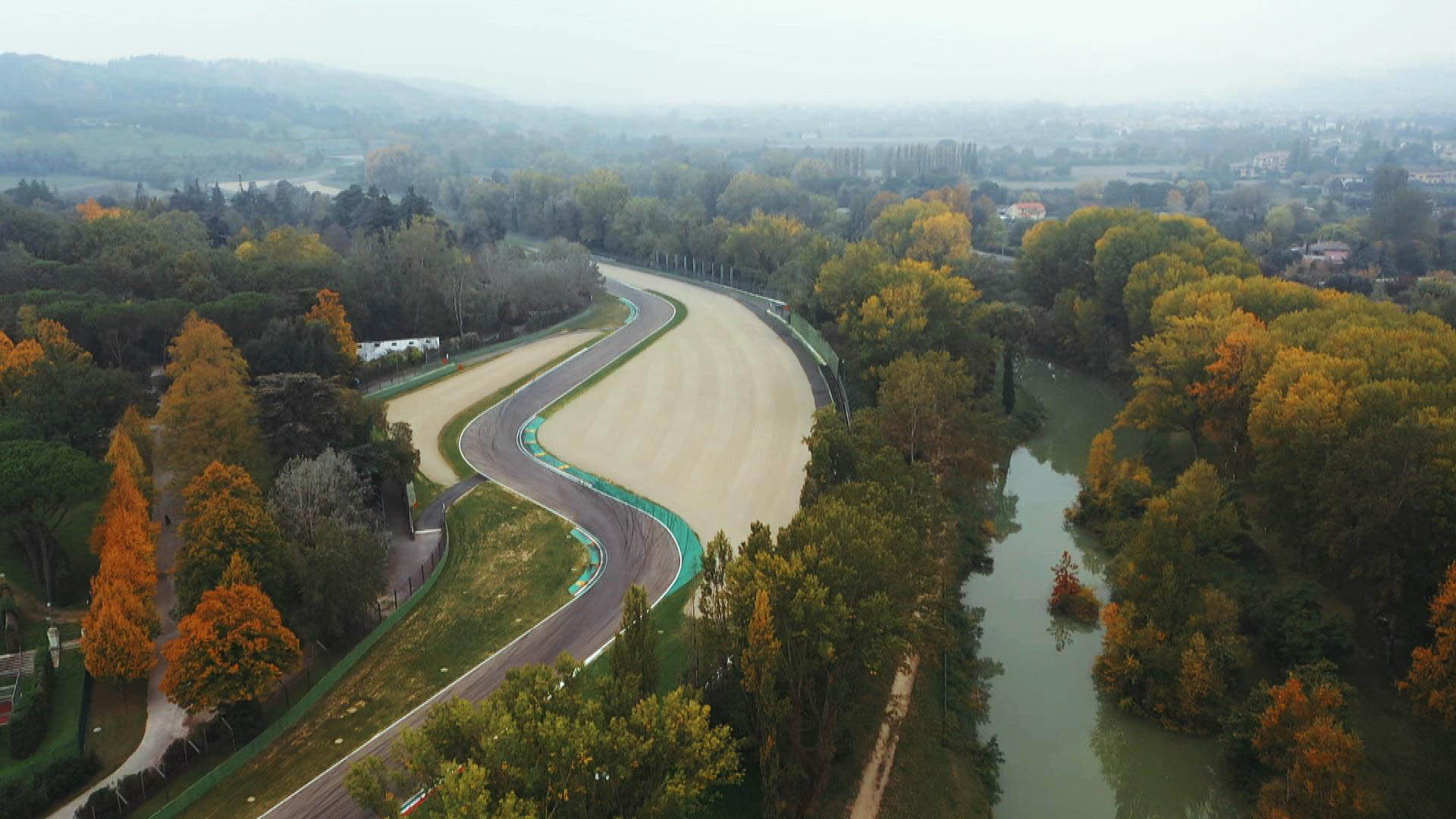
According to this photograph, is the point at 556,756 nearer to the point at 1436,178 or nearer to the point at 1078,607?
the point at 1078,607

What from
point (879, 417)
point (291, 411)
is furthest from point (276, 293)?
point (879, 417)

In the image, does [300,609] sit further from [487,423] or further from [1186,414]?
[1186,414]

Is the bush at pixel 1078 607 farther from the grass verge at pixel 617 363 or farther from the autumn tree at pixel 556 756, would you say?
the grass verge at pixel 617 363

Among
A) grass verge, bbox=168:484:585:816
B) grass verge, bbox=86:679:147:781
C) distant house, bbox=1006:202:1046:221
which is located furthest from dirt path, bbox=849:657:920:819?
distant house, bbox=1006:202:1046:221

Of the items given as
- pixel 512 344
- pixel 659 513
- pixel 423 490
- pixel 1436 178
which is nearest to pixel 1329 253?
pixel 512 344

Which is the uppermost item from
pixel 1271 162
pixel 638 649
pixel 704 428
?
pixel 638 649

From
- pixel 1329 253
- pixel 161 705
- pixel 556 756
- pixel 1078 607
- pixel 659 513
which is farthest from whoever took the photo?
pixel 1329 253

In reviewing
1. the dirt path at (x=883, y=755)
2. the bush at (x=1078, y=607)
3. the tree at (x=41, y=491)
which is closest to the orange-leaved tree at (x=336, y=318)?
the tree at (x=41, y=491)
